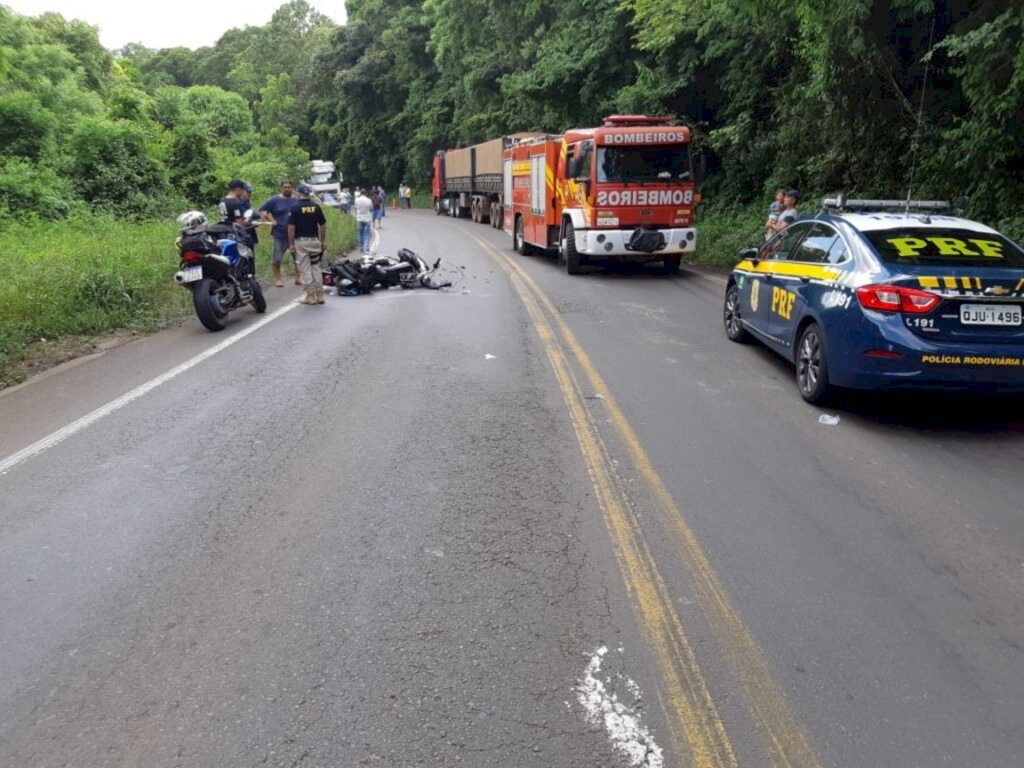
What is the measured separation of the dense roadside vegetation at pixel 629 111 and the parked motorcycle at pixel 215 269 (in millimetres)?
1202

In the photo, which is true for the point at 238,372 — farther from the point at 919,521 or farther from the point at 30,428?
the point at 919,521

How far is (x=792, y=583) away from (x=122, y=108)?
99.1 feet

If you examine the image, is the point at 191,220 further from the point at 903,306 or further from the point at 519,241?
the point at 519,241

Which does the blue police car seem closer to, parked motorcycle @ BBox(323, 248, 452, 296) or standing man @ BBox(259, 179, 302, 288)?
parked motorcycle @ BBox(323, 248, 452, 296)

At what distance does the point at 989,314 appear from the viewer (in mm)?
6348

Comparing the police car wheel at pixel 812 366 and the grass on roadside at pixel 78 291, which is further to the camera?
the grass on roadside at pixel 78 291

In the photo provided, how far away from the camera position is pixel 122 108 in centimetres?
2891

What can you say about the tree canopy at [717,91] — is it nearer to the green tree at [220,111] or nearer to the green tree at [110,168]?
the green tree at [220,111]

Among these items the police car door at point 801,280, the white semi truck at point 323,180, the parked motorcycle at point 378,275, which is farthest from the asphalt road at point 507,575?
the white semi truck at point 323,180

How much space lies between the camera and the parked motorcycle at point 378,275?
562 inches

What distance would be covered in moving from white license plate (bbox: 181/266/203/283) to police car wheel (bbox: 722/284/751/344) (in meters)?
6.29

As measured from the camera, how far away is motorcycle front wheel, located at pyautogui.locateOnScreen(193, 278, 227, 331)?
1070cm

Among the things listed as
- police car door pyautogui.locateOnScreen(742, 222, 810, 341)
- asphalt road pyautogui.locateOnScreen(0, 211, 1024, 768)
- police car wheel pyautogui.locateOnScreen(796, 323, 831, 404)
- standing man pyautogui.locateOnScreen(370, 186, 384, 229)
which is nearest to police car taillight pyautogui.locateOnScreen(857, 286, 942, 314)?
police car wheel pyautogui.locateOnScreen(796, 323, 831, 404)

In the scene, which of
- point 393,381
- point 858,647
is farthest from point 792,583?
point 393,381
